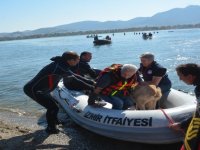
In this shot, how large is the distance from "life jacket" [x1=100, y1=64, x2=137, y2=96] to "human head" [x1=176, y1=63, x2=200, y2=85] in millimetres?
2266

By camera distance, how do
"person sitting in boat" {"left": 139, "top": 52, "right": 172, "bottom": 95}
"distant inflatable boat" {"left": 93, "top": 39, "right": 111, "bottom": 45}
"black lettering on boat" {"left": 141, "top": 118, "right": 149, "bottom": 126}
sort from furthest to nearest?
"distant inflatable boat" {"left": 93, "top": 39, "right": 111, "bottom": 45} → "person sitting in boat" {"left": 139, "top": 52, "right": 172, "bottom": 95} → "black lettering on boat" {"left": 141, "top": 118, "right": 149, "bottom": 126}

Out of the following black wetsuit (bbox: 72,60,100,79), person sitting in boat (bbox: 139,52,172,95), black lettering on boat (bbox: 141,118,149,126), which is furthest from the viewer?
black wetsuit (bbox: 72,60,100,79)

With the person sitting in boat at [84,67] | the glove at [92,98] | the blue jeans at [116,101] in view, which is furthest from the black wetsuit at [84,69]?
the blue jeans at [116,101]

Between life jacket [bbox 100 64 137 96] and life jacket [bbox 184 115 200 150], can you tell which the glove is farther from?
life jacket [bbox 184 115 200 150]

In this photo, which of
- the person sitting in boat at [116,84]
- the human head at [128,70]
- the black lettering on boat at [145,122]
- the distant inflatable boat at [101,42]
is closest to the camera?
the black lettering on boat at [145,122]

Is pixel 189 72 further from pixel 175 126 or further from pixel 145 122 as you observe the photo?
pixel 145 122

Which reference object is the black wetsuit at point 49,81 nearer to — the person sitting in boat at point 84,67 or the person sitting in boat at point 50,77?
the person sitting in boat at point 50,77

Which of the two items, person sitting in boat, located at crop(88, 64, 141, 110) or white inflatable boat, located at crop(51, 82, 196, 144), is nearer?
white inflatable boat, located at crop(51, 82, 196, 144)

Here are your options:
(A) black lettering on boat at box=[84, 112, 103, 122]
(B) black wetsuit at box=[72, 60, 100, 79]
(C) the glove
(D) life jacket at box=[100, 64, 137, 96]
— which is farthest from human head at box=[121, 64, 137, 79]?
(B) black wetsuit at box=[72, 60, 100, 79]

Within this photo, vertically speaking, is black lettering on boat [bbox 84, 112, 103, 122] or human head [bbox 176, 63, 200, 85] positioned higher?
human head [bbox 176, 63, 200, 85]

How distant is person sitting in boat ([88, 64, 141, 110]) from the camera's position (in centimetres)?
562

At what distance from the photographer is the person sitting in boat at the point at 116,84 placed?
5.62m

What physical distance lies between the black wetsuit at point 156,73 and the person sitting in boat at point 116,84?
52 centimetres

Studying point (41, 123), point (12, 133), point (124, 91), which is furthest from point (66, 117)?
point (124, 91)
